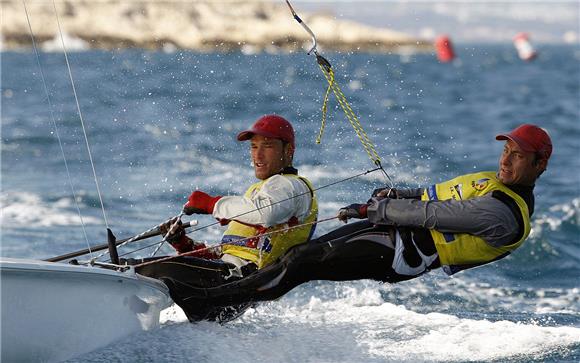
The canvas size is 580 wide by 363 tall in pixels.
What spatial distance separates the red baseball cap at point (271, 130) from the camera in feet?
14.9

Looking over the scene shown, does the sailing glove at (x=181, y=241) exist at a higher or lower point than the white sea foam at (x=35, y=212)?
lower

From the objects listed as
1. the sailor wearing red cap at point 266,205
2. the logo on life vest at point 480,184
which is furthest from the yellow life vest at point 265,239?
the logo on life vest at point 480,184

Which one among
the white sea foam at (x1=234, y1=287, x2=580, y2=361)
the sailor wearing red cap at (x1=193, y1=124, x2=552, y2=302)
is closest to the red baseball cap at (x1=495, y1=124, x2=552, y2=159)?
the sailor wearing red cap at (x1=193, y1=124, x2=552, y2=302)

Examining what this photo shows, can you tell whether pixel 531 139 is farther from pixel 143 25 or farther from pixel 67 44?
pixel 143 25

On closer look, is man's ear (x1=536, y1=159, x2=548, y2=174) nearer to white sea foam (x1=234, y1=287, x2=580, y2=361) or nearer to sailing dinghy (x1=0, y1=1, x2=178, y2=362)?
white sea foam (x1=234, y1=287, x2=580, y2=361)

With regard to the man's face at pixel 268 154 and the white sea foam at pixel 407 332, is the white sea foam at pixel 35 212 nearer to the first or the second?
the white sea foam at pixel 407 332

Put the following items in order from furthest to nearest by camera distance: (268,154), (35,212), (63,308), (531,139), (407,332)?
(35,212)
(407,332)
(268,154)
(531,139)
(63,308)

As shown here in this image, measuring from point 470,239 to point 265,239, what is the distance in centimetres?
94

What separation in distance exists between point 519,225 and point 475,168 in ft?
25.1

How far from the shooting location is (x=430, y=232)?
4.44m

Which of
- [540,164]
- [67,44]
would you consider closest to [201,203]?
[540,164]

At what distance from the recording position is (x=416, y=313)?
5.25 meters

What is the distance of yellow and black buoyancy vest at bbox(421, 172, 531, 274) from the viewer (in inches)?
174

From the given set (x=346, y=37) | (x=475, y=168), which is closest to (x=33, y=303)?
(x=475, y=168)
